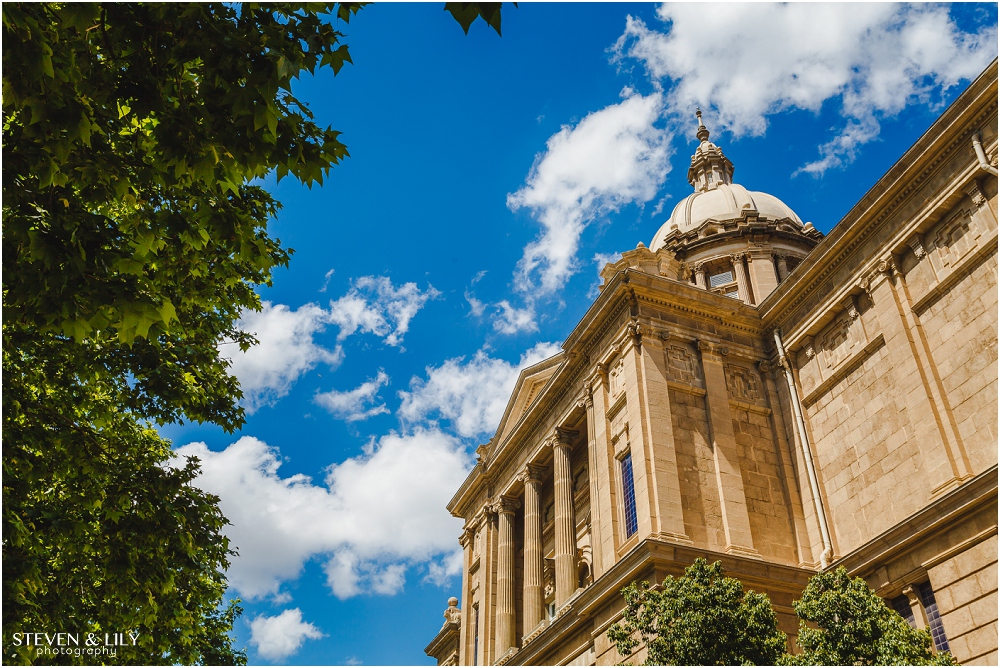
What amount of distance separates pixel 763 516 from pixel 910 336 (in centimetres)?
654

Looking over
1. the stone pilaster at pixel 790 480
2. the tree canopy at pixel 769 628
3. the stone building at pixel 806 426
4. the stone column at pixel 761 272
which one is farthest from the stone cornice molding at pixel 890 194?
the stone column at pixel 761 272

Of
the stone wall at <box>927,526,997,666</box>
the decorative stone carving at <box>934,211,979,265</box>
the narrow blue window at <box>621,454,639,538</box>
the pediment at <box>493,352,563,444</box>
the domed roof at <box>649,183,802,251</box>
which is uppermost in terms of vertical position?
the domed roof at <box>649,183,802,251</box>

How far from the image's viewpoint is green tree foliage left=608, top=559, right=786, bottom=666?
1413cm

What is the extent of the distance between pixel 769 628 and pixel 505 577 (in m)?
18.9

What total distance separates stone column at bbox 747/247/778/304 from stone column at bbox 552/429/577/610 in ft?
50.9

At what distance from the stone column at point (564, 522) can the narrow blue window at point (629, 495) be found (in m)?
4.02

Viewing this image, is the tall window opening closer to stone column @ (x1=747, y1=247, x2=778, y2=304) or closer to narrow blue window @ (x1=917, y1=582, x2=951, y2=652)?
narrow blue window @ (x1=917, y1=582, x2=951, y2=652)

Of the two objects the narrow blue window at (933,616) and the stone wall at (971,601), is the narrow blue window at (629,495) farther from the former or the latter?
the stone wall at (971,601)

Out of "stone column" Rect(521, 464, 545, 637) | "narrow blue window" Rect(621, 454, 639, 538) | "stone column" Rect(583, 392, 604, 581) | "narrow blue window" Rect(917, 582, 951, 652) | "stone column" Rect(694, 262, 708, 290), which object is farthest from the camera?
"stone column" Rect(694, 262, 708, 290)

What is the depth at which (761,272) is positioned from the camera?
40.7 meters

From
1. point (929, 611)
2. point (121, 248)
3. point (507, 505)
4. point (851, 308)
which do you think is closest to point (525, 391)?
point (507, 505)

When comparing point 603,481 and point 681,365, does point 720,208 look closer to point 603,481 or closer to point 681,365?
point 681,365

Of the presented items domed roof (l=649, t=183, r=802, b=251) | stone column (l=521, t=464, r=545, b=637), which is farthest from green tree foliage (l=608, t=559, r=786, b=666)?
domed roof (l=649, t=183, r=802, b=251)

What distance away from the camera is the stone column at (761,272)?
3972cm
